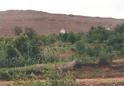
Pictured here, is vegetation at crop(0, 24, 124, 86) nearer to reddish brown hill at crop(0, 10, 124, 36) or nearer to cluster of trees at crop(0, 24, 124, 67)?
cluster of trees at crop(0, 24, 124, 67)

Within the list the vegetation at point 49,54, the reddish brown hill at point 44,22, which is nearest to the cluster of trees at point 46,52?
the vegetation at point 49,54

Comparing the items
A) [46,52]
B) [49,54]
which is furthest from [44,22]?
[49,54]

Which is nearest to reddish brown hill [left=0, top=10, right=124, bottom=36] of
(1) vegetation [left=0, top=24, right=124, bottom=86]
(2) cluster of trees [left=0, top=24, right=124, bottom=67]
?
(1) vegetation [left=0, top=24, right=124, bottom=86]

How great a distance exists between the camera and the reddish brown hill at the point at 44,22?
245 ft

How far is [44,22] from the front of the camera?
79250mm

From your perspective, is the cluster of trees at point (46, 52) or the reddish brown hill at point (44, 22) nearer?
the cluster of trees at point (46, 52)

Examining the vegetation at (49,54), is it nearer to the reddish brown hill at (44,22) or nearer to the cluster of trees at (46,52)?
the cluster of trees at (46,52)

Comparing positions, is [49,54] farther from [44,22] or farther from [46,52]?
[44,22]

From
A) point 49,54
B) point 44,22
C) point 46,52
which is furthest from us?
point 44,22

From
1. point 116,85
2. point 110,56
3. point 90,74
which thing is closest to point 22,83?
point 116,85

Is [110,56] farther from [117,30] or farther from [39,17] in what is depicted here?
[39,17]

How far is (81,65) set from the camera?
3362 cm

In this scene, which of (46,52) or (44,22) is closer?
(46,52)

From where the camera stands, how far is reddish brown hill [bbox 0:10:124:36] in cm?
7475
